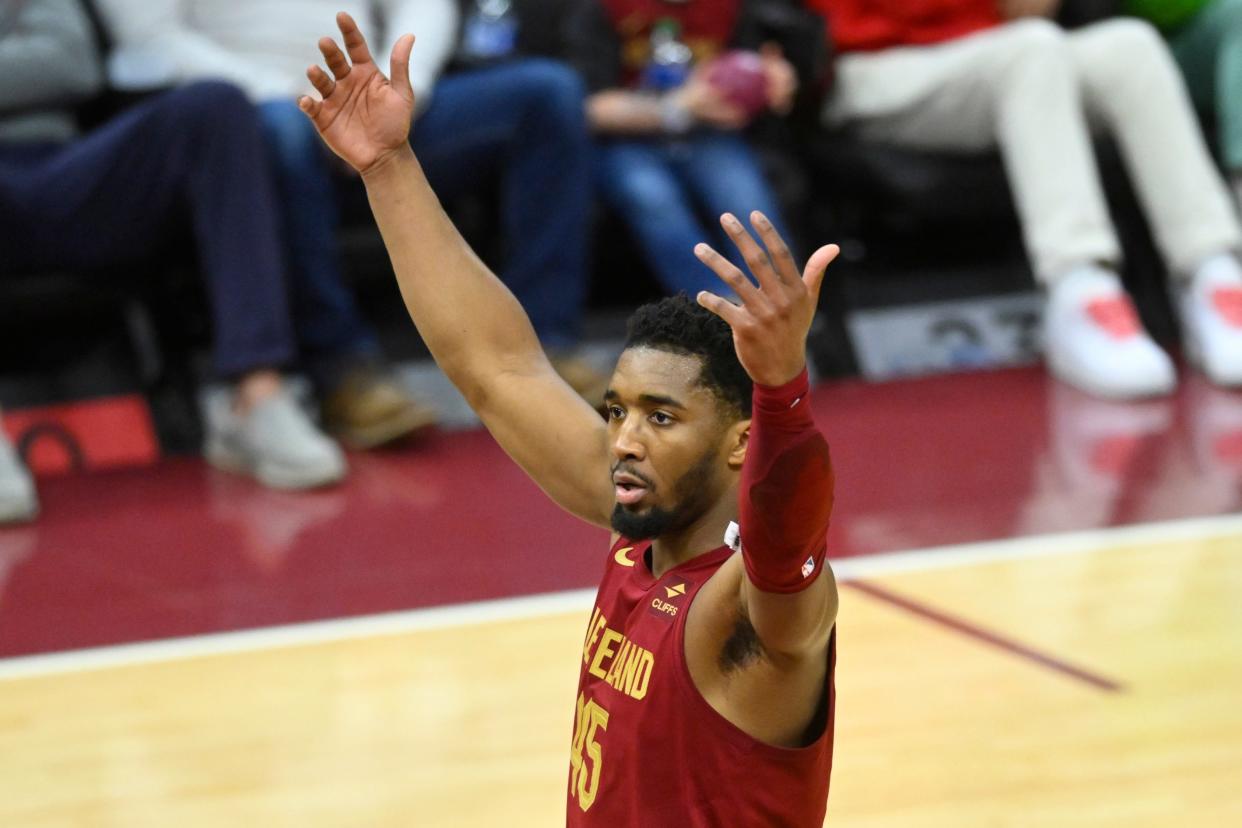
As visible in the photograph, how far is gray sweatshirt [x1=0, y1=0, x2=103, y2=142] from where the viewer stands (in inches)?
164

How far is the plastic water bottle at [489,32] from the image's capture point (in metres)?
4.62

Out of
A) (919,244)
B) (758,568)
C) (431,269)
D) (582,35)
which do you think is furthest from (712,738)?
(919,244)

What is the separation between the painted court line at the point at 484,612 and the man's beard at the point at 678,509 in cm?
162

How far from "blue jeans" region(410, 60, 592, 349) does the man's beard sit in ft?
8.94

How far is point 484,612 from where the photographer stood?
3.33 m

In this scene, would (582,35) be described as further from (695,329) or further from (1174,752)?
(695,329)

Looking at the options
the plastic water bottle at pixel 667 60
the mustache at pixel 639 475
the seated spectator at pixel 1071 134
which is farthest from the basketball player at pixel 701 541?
the seated spectator at pixel 1071 134

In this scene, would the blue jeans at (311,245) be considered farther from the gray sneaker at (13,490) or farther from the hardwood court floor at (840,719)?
the hardwood court floor at (840,719)

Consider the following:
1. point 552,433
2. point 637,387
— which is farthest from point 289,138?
point 637,387

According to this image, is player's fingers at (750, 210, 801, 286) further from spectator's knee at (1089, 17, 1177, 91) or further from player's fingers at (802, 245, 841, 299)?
spectator's knee at (1089, 17, 1177, 91)

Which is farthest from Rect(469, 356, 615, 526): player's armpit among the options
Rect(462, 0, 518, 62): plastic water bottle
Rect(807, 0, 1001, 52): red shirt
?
Rect(807, 0, 1001, 52): red shirt

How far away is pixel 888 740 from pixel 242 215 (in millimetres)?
2095

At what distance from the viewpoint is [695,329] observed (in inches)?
67.3

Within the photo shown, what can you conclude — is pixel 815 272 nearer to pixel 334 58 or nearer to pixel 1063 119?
pixel 334 58
